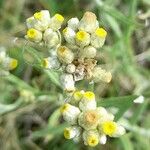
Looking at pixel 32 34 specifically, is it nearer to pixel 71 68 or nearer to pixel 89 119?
pixel 71 68

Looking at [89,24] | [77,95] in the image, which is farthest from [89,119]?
[89,24]

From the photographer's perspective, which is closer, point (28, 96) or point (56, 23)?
point (56, 23)

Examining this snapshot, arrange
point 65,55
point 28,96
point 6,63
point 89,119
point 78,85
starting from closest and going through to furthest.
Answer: point 89,119, point 65,55, point 6,63, point 28,96, point 78,85

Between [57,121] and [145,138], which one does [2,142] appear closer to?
[57,121]

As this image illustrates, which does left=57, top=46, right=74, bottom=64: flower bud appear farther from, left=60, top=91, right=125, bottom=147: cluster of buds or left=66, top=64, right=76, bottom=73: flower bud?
left=60, top=91, right=125, bottom=147: cluster of buds

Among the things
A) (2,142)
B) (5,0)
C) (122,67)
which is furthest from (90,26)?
(5,0)
